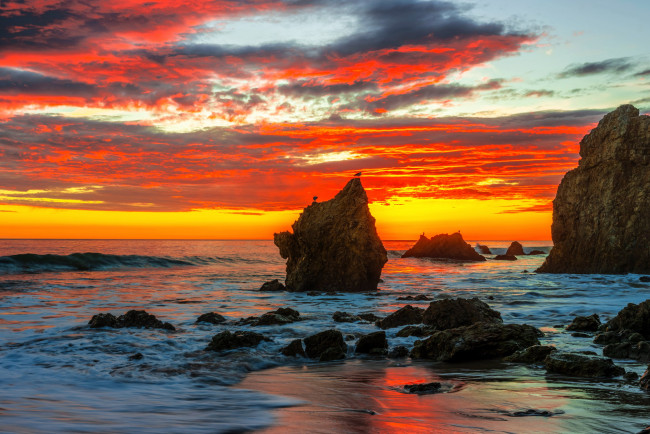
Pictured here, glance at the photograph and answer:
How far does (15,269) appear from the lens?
140ft

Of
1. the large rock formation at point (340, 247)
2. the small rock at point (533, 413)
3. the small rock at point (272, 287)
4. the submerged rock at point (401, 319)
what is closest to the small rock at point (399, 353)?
the submerged rock at point (401, 319)

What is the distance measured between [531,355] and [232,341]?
269 inches

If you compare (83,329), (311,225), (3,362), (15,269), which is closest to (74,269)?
(15,269)

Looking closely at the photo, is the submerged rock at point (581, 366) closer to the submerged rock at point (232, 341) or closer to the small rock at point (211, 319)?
the submerged rock at point (232, 341)

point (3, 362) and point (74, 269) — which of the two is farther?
point (74, 269)

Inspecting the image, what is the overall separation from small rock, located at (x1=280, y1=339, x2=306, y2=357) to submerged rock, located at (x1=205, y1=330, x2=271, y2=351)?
1011 millimetres

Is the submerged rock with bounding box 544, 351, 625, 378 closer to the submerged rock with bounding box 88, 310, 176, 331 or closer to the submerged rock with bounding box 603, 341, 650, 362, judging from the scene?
the submerged rock with bounding box 603, 341, 650, 362

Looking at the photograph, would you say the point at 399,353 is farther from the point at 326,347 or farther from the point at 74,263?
the point at 74,263

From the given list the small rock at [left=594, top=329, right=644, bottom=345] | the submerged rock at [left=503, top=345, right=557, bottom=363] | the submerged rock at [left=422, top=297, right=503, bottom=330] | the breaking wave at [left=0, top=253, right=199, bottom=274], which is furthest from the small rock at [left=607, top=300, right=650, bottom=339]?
the breaking wave at [left=0, top=253, right=199, bottom=274]

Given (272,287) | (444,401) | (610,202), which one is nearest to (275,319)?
(444,401)

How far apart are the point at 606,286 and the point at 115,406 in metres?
27.8

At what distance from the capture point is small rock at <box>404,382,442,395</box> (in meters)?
8.17

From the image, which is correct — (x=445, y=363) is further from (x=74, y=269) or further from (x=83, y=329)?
(x=74, y=269)

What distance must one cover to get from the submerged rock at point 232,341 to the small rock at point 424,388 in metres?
5.38
